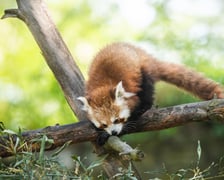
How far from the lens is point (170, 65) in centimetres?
292

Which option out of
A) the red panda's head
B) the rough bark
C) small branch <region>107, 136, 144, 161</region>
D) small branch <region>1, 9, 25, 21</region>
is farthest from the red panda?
small branch <region>107, 136, 144, 161</region>

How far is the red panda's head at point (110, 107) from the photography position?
2.64m

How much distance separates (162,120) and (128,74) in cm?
71

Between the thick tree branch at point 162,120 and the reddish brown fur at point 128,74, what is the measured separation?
0.58 metres

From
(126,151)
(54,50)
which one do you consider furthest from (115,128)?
(126,151)

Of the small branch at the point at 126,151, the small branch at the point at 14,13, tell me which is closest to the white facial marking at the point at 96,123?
the small branch at the point at 126,151

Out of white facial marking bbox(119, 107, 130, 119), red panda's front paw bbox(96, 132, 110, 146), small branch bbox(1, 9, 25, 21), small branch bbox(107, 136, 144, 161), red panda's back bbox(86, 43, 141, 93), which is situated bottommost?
small branch bbox(107, 136, 144, 161)

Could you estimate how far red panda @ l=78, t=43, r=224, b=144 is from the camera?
2707mm

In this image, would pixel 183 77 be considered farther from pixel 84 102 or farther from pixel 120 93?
pixel 84 102

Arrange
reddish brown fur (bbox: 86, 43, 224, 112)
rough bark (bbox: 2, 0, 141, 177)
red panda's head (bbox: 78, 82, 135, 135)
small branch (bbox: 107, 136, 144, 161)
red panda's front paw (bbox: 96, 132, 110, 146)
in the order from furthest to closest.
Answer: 1. reddish brown fur (bbox: 86, 43, 224, 112)
2. red panda's head (bbox: 78, 82, 135, 135)
3. rough bark (bbox: 2, 0, 141, 177)
4. red panda's front paw (bbox: 96, 132, 110, 146)
5. small branch (bbox: 107, 136, 144, 161)

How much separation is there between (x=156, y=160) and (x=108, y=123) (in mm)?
1831

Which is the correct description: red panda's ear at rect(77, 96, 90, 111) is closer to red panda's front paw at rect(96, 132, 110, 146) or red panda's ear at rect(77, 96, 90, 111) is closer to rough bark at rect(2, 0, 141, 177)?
rough bark at rect(2, 0, 141, 177)

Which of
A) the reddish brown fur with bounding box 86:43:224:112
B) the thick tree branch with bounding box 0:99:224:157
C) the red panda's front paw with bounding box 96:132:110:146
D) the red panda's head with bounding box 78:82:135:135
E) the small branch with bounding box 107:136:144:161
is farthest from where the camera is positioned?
the reddish brown fur with bounding box 86:43:224:112

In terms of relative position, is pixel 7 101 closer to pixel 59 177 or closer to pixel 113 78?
pixel 113 78
